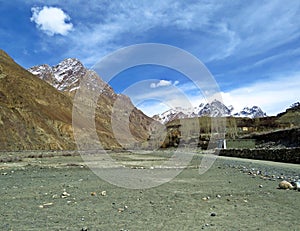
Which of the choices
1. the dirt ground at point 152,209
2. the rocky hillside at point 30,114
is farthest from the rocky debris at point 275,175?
the rocky hillside at point 30,114

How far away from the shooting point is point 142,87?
23.1m

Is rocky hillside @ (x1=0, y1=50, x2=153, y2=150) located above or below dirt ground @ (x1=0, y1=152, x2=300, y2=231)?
above

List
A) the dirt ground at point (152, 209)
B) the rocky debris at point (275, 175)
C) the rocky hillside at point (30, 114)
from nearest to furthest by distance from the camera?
the dirt ground at point (152, 209) → the rocky debris at point (275, 175) → the rocky hillside at point (30, 114)

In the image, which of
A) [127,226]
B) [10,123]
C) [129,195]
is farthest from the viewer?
[10,123]

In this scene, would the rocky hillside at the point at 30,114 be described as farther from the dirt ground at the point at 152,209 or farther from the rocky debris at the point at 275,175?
the dirt ground at the point at 152,209

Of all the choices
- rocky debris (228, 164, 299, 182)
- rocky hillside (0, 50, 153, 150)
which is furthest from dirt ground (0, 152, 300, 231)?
rocky hillside (0, 50, 153, 150)

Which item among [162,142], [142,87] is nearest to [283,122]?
[162,142]

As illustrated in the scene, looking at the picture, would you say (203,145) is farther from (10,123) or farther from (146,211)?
(146,211)

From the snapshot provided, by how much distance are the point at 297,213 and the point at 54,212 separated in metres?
6.18

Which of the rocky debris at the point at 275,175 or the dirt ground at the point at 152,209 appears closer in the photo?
the dirt ground at the point at 152,209

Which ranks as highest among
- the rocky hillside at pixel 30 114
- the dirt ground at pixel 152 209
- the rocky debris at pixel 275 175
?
the rocky hillside at pixel 30 114

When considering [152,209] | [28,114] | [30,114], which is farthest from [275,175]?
[30,114]

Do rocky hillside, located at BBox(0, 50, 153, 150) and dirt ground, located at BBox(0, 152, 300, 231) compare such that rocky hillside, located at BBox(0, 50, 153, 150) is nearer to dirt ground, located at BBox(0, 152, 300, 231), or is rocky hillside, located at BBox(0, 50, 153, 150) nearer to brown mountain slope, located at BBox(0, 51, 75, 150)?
brown mountain slope, located at BBox(0, 51, 75, 150)

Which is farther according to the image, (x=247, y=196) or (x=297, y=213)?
(x=247, y=196)
